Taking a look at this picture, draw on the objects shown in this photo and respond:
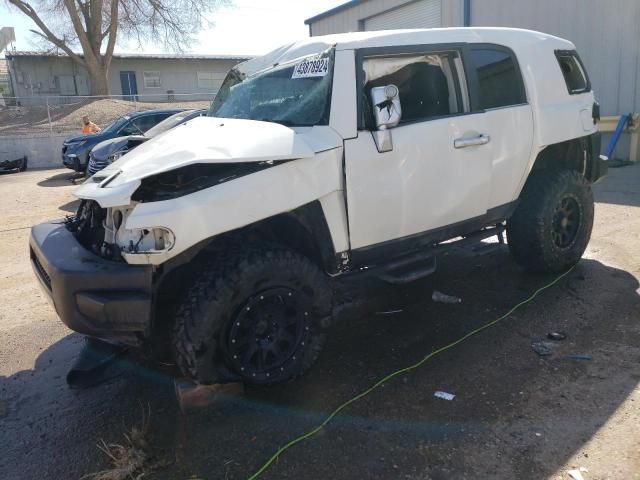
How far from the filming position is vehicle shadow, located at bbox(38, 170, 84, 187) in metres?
14.1

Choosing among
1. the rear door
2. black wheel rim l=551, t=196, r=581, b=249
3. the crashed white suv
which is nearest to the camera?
the crashed white suv

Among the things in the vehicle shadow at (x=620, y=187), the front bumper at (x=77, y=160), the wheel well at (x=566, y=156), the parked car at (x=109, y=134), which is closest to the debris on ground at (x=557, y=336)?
the wheel well at (x=566, y=156)

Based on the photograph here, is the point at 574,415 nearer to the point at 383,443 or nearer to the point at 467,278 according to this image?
the point at 383,443

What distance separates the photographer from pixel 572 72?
5113mm

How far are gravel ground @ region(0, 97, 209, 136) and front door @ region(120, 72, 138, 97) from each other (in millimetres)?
12592

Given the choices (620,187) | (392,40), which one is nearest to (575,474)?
(392,40)

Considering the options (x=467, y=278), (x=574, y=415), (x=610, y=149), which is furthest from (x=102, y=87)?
(x=574, y=415)

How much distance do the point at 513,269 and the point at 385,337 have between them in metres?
1.96

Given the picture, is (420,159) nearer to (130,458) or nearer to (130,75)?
(130,458)

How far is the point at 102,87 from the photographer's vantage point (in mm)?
32500

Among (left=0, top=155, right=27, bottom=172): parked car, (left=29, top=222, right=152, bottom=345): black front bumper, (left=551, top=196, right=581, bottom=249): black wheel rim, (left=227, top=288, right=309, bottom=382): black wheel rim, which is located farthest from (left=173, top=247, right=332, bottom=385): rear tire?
(left=0, top=155, right=27, bottom=172): parked car

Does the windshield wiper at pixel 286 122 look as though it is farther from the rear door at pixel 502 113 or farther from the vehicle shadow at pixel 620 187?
the vehicle shadow at pixel 620 187

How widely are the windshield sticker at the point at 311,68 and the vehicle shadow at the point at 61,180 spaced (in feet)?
38.8

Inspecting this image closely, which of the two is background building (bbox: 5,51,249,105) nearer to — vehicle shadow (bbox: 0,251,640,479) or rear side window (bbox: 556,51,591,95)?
rear side window (bbox: 556,51,591,95)
